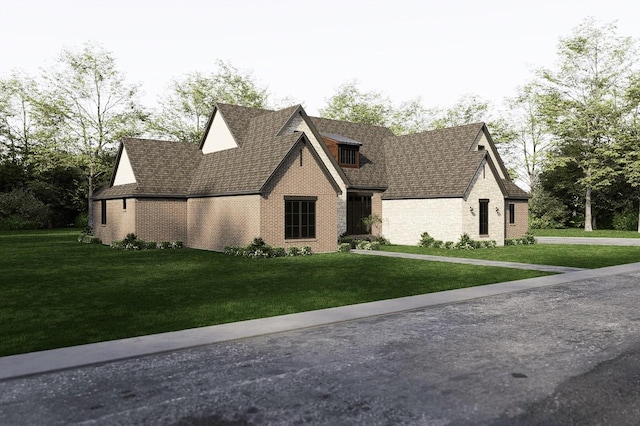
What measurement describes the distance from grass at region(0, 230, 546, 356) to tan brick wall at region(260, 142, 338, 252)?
7.18 feet

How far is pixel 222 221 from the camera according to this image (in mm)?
25969

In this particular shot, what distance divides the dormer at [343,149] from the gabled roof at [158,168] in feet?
27.3

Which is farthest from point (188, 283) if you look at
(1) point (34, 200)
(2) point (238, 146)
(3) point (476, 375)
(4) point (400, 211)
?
(1) point (34, 200)

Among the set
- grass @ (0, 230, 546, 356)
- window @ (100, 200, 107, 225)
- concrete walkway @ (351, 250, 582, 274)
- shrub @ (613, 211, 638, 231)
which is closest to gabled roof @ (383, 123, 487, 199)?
concrete walkway @ (351, 250, 582, 274)

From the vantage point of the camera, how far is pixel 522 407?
17.9ft

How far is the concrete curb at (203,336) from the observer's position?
Result: 6977 mm

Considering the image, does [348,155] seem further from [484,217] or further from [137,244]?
[137,244]

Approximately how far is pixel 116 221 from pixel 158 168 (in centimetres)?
412

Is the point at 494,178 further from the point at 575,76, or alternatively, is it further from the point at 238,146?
the point at 575,76

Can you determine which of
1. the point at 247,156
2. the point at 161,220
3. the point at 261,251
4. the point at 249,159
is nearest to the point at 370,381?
the point at 261,251

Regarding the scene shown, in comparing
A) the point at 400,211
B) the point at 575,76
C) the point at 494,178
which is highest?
the point at 575,76

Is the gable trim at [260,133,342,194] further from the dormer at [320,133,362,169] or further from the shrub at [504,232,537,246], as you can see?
the shrub at [504,232,537,246]

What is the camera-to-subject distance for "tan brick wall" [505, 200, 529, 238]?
112 feet

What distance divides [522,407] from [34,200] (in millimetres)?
57432
